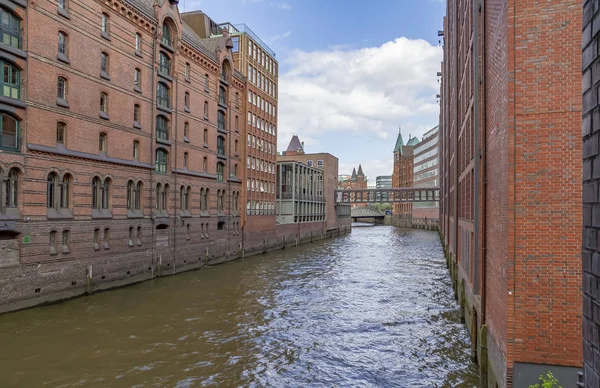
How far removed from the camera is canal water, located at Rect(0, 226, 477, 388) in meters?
12.4

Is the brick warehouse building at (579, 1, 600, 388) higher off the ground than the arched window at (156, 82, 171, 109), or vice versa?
the arched window at (156, 82, 171, 109)

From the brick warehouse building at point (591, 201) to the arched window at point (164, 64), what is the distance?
100 ft

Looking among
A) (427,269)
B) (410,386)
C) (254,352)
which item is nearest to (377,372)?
(410,386)

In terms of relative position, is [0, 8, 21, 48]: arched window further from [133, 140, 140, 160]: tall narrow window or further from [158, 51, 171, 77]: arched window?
[158, 51, 171, 77]: arched window

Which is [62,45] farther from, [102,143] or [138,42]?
[138,42]

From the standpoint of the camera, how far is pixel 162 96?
30453 mm

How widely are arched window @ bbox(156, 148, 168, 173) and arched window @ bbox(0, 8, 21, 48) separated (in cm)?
1191

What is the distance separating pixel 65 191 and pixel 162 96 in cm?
1124

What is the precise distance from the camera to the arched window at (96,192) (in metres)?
23.9

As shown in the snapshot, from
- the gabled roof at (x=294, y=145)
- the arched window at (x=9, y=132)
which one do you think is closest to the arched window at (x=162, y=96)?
the arched window at (x=9, y=132)

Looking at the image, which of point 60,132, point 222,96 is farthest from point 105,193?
point 222,96

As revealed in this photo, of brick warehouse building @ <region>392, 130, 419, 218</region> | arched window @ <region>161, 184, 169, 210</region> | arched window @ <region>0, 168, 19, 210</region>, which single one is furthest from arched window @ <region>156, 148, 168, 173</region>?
brick warehouse building @ <region>392, 130, 419, 218</region>

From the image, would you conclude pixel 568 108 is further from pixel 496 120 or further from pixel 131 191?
pixel 131 191

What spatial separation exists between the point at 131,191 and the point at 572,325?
2499cm
